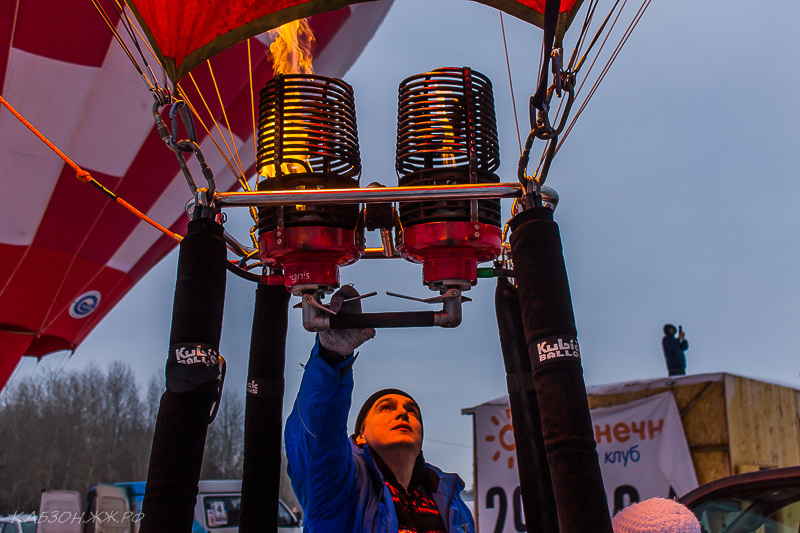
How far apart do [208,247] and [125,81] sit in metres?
6.09

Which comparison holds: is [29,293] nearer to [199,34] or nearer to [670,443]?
[670,443]

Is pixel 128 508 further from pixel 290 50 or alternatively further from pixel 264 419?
pixel 290 50

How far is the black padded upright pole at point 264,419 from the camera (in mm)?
1521

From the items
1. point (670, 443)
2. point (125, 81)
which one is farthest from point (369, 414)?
point (125, 81)

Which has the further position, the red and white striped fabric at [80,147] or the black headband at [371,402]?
the red and white striped fabric at [80,147]

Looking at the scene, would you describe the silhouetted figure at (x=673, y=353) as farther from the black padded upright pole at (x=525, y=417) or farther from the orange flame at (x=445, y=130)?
the orange flame at (x=445, y=130)

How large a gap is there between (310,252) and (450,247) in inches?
9.9

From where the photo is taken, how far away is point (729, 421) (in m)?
5.14

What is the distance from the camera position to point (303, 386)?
5.30 feet

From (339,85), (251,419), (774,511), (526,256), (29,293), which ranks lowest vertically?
(774,511)

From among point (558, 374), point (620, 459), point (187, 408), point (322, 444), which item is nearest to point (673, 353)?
point (620, 459)

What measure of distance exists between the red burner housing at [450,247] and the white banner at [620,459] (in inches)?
167

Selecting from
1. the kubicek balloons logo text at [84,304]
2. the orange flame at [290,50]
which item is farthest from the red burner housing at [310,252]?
the kubicek balloons logo text at [84,304]

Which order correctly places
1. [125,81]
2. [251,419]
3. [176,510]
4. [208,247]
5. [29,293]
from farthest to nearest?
[29,293], [125,81], [251,419], [208,247], [176,510]
